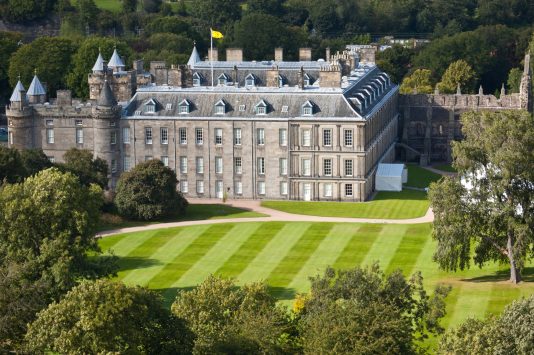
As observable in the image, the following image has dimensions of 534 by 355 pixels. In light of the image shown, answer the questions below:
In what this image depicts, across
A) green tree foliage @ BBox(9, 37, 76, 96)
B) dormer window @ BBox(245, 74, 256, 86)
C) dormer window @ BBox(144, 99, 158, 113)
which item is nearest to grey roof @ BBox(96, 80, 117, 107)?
dormer window @ BBox(144, 99, 158, 113)

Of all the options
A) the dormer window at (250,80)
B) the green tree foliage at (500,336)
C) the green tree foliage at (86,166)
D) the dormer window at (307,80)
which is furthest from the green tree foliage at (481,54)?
the green tree foliage at (500,336)

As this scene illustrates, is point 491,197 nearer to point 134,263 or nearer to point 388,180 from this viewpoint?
point 134,263

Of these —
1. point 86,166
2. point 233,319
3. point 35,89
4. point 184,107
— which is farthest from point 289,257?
point 35,89

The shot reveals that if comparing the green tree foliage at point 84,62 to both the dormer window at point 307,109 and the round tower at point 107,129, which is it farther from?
the dormer window at point 307,109

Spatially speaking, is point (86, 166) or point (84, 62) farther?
point (84, 62)

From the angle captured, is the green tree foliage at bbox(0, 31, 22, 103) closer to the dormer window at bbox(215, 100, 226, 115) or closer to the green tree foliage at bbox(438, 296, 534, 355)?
the dormer window at bbox(215, 100, 226, 115)

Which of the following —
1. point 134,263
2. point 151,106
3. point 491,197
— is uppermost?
point 151,106

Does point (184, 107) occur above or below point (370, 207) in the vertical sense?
above
